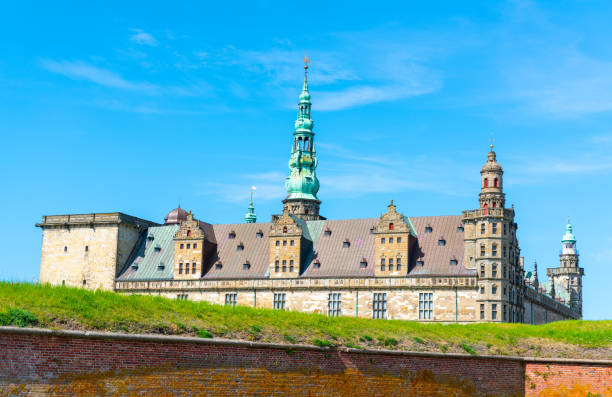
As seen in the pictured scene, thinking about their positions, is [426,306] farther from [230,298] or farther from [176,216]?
[176,216]

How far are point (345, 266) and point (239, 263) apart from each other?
10.6 m

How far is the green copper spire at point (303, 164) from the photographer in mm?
108375

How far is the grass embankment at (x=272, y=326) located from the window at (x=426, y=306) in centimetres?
2417

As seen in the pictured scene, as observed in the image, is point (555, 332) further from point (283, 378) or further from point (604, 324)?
point (283, 378)

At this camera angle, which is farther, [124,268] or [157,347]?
[124,268]

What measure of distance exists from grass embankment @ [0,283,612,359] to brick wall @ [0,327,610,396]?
93cm

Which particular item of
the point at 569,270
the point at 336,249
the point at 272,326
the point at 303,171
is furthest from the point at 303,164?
the point at 272,326

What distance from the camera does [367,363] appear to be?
35.1 meters

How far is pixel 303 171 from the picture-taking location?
11100cm

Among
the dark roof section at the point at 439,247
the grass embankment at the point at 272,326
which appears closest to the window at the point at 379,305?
the dark roof section at the point at 439,247

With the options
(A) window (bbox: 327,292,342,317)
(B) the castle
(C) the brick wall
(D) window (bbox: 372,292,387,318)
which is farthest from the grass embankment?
(A) window (bbox: 327,292,342,317)

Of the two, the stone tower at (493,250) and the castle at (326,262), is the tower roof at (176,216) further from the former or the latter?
the stone tower at (493,250)

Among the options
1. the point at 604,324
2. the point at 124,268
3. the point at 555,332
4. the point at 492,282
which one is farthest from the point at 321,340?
the point at 124,268

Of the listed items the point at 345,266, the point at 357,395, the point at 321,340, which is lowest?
the point at 357,395
